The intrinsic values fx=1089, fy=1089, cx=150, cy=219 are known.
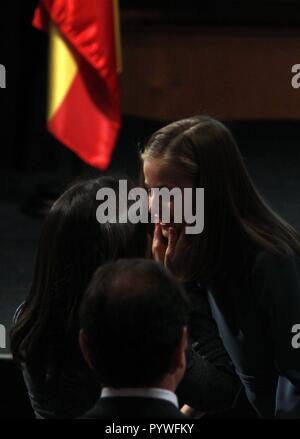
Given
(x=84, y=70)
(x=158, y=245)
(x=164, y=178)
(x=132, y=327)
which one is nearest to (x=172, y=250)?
(x=158, y=245)

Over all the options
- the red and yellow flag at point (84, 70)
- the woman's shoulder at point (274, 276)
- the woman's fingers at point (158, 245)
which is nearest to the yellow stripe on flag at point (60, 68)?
the red and yellow flag at point (84, 70)

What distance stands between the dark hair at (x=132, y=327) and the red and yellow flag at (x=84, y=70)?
259 cm

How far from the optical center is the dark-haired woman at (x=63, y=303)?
76.0 inches

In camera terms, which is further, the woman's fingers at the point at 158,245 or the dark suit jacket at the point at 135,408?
the woman's fingers at the point at 158,245

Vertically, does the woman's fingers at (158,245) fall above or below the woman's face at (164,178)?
below

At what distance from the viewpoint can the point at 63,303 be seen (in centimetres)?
196

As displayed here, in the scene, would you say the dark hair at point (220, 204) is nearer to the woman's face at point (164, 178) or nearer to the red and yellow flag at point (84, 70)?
the woman's face at point (164, 178)

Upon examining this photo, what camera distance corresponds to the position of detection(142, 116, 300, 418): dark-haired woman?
6.51ft

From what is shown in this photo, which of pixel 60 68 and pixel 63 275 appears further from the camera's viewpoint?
pixel 60 68

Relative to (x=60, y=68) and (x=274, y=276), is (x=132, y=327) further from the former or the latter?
(x=60, y=68)

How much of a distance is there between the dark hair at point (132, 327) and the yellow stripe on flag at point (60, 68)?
2.70 m

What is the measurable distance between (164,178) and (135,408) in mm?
640

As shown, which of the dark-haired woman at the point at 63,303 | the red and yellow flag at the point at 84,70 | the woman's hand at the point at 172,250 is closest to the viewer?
the dark-haired woman at the point at 63,303

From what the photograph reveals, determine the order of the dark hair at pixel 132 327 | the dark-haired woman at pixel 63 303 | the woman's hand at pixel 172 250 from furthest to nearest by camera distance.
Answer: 1. the woman's hand at pixel 172 250
2. the dark-haired woman at pixel 63 303
3. the dark hair at pixel 132 327
